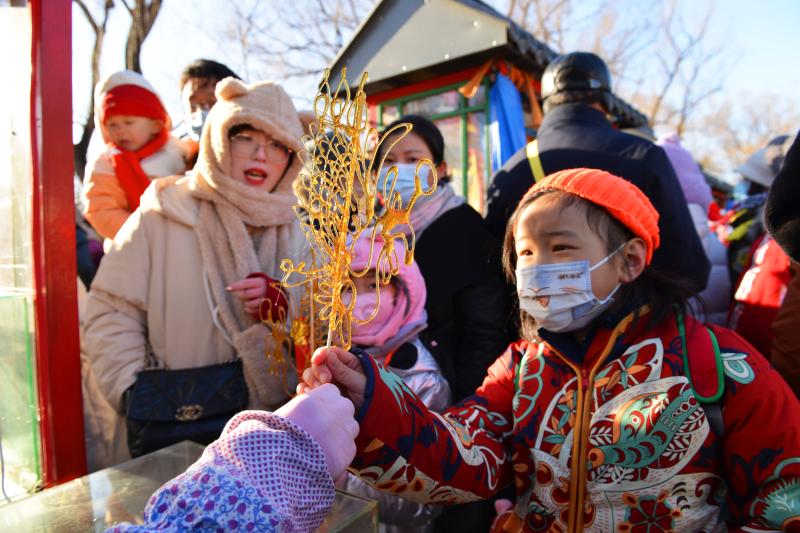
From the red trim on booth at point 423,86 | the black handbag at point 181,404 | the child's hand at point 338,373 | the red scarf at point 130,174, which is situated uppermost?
the red trim on booth at point 423,86

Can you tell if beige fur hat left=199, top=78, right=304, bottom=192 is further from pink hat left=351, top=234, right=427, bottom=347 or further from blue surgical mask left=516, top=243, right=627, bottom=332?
blue surgical mask left=516, top=243, right=627, bottom=332

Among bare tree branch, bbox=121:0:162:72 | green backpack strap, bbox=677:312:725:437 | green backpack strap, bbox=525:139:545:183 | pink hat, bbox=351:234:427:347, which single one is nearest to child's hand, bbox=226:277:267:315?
pink hat, bbox=351:234:427:347

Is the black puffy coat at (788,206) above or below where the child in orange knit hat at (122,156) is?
below

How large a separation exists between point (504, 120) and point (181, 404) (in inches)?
163

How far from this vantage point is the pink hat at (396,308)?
73.2 inches

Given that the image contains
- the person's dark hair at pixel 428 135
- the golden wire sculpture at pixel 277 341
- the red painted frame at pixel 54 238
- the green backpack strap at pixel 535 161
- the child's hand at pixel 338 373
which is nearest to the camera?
the child's hand at pixel 338 373

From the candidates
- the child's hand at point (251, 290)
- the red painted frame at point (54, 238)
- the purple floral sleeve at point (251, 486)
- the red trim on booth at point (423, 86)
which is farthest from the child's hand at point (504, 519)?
the red trim on booth at point (423, 86)

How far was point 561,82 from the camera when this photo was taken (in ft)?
8.28

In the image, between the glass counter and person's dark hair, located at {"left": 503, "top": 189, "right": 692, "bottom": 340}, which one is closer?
the glass counter

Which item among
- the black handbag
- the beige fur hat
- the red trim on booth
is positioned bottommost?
the black handbag

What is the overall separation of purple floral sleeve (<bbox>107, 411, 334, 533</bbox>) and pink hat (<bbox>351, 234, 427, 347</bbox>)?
101 centimetres

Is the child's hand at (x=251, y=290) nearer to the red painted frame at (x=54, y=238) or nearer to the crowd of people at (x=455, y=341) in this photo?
the crowd of people at (x=455, y=341)

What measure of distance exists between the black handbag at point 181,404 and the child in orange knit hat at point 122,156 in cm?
114

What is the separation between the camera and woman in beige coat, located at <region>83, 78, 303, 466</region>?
1973 millimetres
